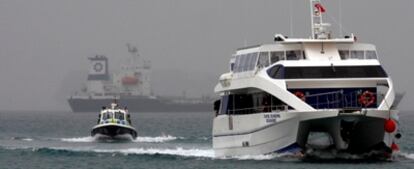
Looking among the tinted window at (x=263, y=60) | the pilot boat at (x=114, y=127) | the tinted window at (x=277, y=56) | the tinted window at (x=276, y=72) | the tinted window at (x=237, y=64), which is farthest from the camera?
the pilot boat at (x=114, y=127)

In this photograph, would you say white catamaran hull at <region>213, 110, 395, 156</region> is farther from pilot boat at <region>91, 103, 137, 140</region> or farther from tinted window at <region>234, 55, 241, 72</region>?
pilot boat at <region>91, 103, 137, 140</region>

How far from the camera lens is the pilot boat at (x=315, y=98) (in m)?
40.0

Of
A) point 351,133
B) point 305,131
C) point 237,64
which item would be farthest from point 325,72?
point 237,64

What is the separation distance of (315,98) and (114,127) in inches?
1304

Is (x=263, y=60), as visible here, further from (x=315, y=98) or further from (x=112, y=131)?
(x=112, y=131)

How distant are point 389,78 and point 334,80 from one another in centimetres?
207

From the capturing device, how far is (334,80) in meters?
40.8

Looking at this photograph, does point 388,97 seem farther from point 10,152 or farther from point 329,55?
point 10,152

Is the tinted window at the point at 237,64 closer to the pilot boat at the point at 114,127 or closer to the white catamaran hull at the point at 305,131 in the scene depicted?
the white catamaran hull at the point at 305,131

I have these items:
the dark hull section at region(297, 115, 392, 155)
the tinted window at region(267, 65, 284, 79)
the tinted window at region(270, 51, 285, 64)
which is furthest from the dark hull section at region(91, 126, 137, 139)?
the tinted window at region(267, 65, 284, 79)

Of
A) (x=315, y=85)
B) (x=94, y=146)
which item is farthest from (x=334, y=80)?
(x=94, y=146)

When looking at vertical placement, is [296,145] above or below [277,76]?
below

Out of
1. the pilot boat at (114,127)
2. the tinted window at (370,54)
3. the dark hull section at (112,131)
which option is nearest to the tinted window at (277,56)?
the tinted window at (370,54)

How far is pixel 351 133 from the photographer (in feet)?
137
